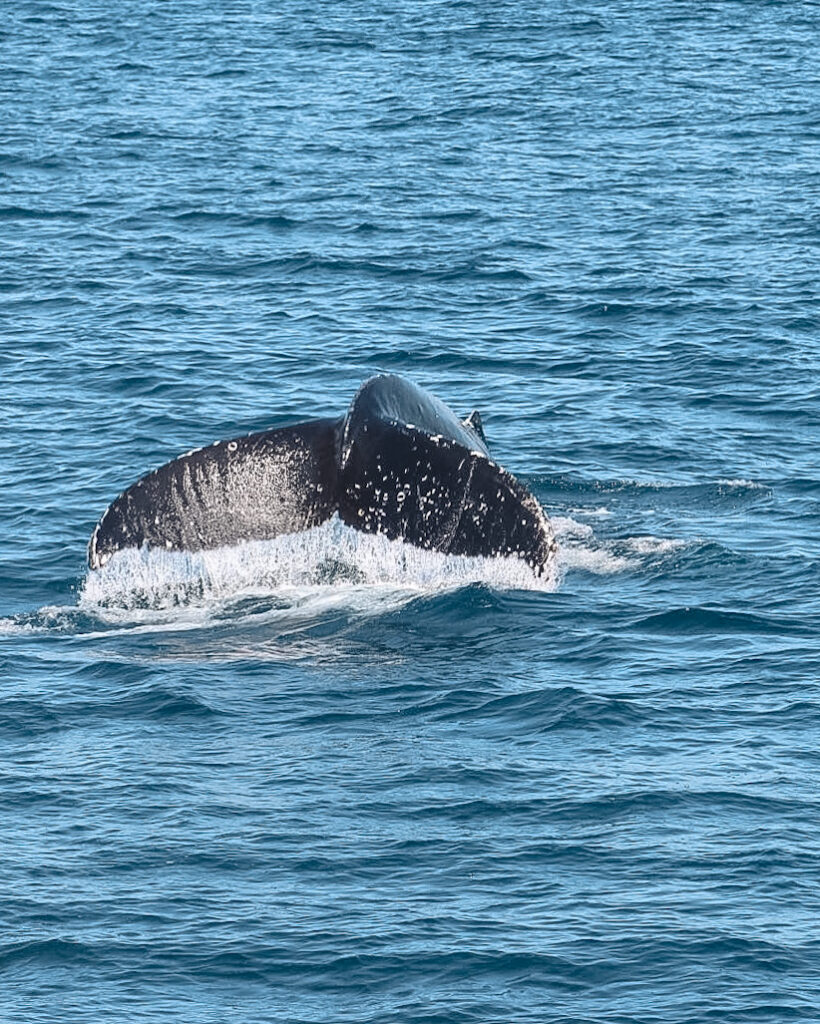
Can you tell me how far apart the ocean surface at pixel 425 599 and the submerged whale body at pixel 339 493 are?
1.02 feet

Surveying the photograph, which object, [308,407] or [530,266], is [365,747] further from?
[530,266]

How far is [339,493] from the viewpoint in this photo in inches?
825

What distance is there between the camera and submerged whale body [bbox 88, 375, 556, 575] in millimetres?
20891

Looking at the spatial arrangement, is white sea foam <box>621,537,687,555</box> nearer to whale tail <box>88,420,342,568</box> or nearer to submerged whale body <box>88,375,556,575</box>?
submerged whale body <box>88,375,556,575</box>

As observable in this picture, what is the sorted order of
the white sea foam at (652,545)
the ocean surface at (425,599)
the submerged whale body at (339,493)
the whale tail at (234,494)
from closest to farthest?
1. the ocean surface at (425,599)
2. the submerged whale body at (339,493)
3. the whale tail at (234,494)
4. the white sea foam at (652,545)

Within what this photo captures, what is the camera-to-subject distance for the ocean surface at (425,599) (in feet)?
53.3

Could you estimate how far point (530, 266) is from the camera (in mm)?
39656

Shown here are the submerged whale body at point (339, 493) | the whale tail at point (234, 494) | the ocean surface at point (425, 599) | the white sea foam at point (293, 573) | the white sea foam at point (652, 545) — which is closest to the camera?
the ocean surface at point (425, 599)

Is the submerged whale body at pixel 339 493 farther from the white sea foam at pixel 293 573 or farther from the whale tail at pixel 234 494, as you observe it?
the white sea foam at pixel 293 573

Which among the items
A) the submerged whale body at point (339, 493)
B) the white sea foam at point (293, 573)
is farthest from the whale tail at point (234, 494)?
the white sea foam at point (293, 573)

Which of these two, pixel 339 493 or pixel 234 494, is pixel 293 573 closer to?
pixel 234 494

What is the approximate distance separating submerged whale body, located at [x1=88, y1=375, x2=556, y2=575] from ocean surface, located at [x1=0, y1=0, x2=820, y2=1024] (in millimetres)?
310

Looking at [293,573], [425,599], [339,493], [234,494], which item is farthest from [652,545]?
[234,494]

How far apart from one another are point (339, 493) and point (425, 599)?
7.13ft
